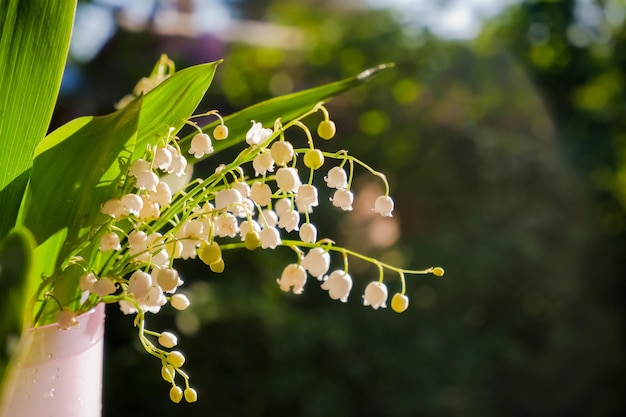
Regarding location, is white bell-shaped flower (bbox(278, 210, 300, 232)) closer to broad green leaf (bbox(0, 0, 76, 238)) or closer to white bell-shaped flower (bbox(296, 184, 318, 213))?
white bell-shaped flower (bbox(296, 184, 318, 213))

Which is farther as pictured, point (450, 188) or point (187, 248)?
point (450, 188)

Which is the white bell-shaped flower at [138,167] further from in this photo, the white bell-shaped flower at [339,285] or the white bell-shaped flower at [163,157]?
the white bell-shaped flower at [339,285]

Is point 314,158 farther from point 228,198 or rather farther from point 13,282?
point 13,282

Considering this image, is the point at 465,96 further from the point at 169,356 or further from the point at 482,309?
the point at 169,356

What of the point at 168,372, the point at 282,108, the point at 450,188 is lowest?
the point at 450,188

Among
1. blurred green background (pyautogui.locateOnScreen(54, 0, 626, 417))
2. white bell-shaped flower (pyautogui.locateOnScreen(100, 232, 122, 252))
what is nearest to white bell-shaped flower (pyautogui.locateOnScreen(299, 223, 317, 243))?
white bell-shaped flower (pyautogui.locateOnScreen(100, 232, 122, 252))

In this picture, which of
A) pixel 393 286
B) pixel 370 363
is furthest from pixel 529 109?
pixel 370 363

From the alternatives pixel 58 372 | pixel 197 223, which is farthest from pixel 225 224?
pixel 58 372
